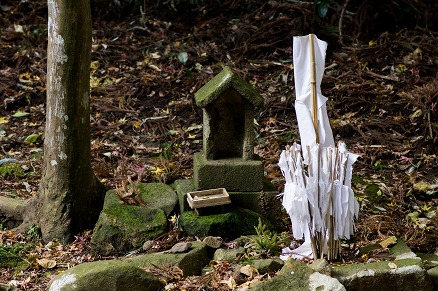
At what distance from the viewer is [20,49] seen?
1047 cm

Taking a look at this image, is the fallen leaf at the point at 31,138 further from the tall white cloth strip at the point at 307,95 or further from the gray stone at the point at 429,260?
the gray stone at the point at 429,260

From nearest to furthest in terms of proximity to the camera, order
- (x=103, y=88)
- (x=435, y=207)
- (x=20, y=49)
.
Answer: (x=435, y=207) → (x=103, y=88) → (x=20, y=49)

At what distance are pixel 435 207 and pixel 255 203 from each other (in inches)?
77.5

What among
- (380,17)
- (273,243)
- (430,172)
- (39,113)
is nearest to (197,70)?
(39,113)

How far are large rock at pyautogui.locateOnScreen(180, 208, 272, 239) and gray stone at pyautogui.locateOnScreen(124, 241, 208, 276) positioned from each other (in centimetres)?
31

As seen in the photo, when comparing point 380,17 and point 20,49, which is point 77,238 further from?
point 380,17

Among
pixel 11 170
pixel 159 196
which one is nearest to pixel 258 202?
pixel 159 196

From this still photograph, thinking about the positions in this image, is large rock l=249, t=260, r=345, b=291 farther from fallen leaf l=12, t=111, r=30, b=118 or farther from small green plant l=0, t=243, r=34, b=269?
fallen leaf l=12, t=111, r=30, b=118

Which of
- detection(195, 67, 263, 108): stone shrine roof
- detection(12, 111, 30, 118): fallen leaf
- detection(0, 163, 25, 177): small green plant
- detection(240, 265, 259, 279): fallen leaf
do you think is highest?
detection(195, 67, 263, 108): stone shrine roof

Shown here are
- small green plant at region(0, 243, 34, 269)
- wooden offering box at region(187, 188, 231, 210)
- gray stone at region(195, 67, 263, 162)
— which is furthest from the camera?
small green plant at region(0, 243, 34, 269)

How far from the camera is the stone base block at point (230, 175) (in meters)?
6.05

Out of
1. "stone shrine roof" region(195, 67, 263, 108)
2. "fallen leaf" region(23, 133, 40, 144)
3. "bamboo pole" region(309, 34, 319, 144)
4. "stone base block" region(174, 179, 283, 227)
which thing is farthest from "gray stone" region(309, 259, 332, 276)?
"fallen leaf" region(23, 133, 40, 144)

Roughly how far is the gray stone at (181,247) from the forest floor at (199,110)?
898 millimetres

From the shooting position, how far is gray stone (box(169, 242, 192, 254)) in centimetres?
548
